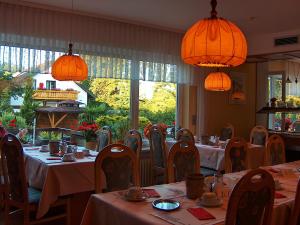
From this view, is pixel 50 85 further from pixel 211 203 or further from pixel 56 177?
pixel 211 203

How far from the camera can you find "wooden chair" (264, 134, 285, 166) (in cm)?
376

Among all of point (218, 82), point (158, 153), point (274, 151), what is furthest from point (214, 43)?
point (218, 82)

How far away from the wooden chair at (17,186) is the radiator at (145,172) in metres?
2.12

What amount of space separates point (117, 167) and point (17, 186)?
0.93 m

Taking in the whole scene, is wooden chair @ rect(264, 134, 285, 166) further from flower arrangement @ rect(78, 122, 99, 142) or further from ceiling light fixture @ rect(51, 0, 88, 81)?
ceiling light fixture @ rect(51, 0, 88, 81)

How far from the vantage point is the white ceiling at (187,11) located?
4152 mm

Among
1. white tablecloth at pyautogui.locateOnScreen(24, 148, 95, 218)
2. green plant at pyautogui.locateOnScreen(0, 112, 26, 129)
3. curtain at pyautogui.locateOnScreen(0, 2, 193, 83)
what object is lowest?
white tablecloth at pyautogui.locateOnScreen(24, 148, 95, 218)

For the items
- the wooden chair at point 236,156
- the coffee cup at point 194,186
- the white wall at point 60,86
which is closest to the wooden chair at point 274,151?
the wooden chair at point 236,156

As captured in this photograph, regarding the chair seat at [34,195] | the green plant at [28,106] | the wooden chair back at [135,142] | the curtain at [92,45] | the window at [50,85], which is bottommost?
the chair seat at [34,195]

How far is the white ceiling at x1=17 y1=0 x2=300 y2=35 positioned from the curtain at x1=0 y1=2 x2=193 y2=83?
18 cm

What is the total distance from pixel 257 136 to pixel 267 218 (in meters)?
3.79

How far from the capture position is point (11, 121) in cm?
444

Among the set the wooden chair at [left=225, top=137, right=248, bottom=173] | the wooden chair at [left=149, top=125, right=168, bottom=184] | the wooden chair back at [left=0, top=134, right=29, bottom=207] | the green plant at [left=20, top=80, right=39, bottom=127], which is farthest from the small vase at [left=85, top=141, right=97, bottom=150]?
the wooden chair at [left=225, top=137, right=248, bottom=173]

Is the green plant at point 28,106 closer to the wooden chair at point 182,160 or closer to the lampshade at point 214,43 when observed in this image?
the wooden chair at point 182,160
